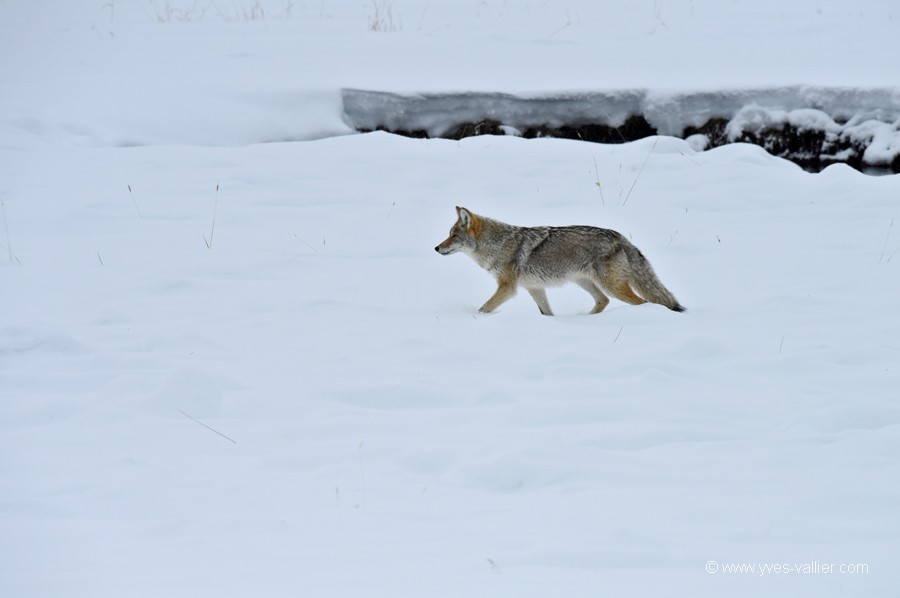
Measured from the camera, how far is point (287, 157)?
1085 centimetres

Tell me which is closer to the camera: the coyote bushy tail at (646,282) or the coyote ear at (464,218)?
the coyote bushy tail at (646,282)

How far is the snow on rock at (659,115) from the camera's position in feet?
40.2

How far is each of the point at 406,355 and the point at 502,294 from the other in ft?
7.14

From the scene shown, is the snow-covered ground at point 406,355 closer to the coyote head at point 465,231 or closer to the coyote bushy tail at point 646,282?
the coyote bushy tail at point 646,282

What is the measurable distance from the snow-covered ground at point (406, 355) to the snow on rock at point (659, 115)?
30 cm

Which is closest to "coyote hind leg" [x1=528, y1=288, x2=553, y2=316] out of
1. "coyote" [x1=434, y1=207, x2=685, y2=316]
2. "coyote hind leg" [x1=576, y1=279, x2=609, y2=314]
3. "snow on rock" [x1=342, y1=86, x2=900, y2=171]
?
"coyote" [x1=434, y1=207, x2=685, y2=316]

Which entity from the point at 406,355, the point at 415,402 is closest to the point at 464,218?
the point at 406,355

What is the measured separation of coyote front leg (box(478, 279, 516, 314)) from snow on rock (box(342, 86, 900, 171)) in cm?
528

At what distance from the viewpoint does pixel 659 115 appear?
41.3 ft

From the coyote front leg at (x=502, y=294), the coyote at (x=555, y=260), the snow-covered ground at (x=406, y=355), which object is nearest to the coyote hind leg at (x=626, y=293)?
the coyote at (x=555, y=260)

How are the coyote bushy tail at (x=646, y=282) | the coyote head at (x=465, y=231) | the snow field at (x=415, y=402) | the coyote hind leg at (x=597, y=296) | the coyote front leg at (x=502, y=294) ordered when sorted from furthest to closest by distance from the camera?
the coyote head at (x=465, y=231) → the coyote hind leg at (x=597, y=296) → the coyote front leg at (x=502, y=294) → the coyote bushy tail at (x=646, y=282) → the snow field at (x=415, y=402)

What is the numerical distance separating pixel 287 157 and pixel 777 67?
302 inches

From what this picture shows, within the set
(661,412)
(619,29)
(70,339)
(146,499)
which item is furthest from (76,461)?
(619,29)

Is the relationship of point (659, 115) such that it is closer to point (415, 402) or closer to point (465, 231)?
point (465, 231)
